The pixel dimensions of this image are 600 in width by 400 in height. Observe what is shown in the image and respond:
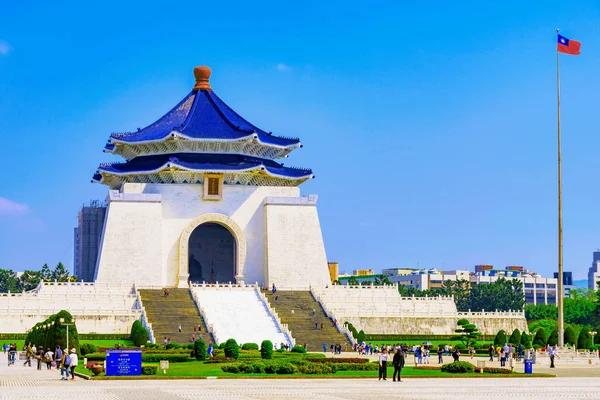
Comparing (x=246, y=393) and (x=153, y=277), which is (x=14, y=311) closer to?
(x=153, y=277)

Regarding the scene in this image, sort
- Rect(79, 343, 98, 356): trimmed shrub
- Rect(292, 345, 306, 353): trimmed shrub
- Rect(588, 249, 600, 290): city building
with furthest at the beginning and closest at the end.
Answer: Rect(588, 249, 600, 290): city building < Rect(292, 345, 306, 353): trimmed shrub < Rect(79, 343, 98, 356): trimmed shrub

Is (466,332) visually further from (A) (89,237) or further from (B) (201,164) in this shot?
(A) (89,237)

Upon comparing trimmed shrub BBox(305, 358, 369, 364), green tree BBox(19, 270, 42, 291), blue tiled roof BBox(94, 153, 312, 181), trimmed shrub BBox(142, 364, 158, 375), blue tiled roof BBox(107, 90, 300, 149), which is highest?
blue tiled roof BBox(107, 90, 300, 149)

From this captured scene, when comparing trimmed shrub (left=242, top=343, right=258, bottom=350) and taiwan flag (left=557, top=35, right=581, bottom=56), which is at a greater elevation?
taiwan flag (left=557, top=35, right=581, bottom=56)

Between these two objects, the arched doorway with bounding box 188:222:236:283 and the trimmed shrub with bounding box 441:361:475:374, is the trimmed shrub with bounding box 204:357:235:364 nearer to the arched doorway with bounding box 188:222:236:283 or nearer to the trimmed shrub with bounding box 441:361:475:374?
the trimmed shrub with bounding box 441:361:475:374

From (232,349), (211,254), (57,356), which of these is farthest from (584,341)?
(57,356)

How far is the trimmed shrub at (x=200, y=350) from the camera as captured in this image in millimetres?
39375

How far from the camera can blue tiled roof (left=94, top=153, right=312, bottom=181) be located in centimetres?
6194

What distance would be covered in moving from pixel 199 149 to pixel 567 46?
23236 mm

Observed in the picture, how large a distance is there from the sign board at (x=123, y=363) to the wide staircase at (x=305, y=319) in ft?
58.5

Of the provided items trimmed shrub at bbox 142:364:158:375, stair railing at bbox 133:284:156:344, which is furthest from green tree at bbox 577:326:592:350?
trimmed shrub at bbox 142:364:158:375

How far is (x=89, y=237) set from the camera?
217 feet

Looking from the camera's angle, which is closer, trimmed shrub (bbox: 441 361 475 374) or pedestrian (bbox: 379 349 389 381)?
pedestrian (bbox: 379 349 389 381)

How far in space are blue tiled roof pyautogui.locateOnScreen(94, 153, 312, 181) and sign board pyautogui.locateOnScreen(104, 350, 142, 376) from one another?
2952 centimetres
